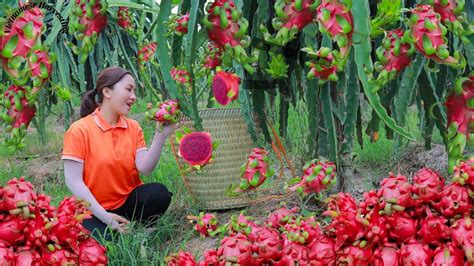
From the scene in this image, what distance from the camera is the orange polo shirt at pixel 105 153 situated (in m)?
1.81

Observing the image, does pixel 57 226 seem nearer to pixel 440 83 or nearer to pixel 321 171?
pixel 321 171

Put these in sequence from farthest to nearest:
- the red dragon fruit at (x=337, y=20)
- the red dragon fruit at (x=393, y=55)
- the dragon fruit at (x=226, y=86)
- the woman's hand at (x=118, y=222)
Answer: the woman's hand at (x=118, y=222)
the dragon fruit at (x=226, y=86)
the red dragon fruit at (x=393, y=55)
the red dragon fruit at (x=337, y=20)

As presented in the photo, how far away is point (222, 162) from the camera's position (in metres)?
2.22

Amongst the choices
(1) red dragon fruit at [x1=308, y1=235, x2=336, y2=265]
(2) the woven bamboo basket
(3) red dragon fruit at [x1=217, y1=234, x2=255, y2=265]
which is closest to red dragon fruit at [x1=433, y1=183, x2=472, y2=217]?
→ (1) red dragon fruit at [x1=308, y1=235, x2=336, y2=265]

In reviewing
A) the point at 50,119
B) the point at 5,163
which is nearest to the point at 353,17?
the point at 5,163

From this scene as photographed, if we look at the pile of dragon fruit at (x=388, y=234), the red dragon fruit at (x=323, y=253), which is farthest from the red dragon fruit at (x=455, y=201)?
the red dragon fruit at (x=323, y=253)

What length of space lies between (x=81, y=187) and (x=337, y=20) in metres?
1.34

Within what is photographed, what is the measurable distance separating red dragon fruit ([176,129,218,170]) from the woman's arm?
2.26 feet

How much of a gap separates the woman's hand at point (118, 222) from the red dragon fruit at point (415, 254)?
3.58ft

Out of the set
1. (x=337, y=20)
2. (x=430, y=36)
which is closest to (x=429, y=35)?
(x=430, y=36)

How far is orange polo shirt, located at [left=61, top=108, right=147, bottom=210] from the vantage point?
1.81 meters

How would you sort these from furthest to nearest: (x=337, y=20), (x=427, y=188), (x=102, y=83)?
(x=102, y=83) < (x=427, y=188) < (x=337, y=20)

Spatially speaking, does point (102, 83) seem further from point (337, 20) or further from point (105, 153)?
point (337, 20)

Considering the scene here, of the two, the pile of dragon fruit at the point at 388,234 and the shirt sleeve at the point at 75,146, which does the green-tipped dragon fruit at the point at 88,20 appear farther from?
the shirt sleeve at the point at 75,146
